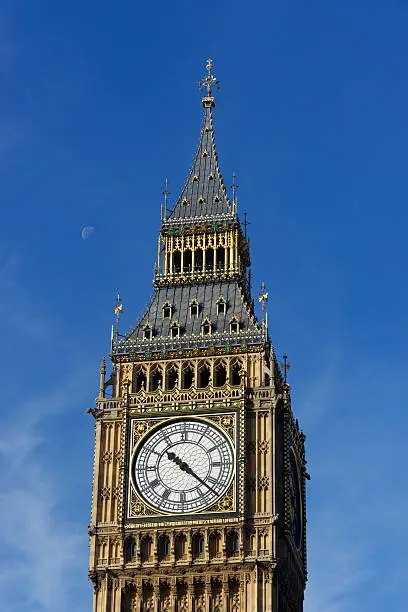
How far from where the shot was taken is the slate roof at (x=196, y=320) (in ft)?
234

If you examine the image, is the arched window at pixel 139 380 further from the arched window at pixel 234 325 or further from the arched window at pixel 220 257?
the arched window at pixel 220 257

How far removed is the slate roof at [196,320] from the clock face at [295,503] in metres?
4.68

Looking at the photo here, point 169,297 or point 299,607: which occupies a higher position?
point 169,297

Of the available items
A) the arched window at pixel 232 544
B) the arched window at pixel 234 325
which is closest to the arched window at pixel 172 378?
the arched window at pixel 234 325

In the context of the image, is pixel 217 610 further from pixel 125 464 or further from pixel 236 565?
pixel 125 464

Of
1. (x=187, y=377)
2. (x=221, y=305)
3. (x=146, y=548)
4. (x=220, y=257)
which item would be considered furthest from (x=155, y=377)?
(x=146, y=548)

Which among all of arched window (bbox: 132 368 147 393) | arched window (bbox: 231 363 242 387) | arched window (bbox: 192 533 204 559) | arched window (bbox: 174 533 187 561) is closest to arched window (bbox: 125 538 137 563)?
arched window (bbox: 174 533 187 561)

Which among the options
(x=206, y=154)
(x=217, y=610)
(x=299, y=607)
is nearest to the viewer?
(x=217, y=610)

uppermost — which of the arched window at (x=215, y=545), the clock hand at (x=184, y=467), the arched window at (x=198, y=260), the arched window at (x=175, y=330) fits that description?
the arched window at (x=198, y=260)

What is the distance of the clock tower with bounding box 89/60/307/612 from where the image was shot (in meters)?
66.4

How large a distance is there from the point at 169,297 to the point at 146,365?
146 inches

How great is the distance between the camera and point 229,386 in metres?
69.4

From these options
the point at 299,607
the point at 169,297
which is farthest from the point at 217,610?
the point at 169,297

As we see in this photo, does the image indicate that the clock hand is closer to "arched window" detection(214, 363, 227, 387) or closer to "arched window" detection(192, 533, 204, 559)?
"arched window" detection(192, 533, 204, 559)
